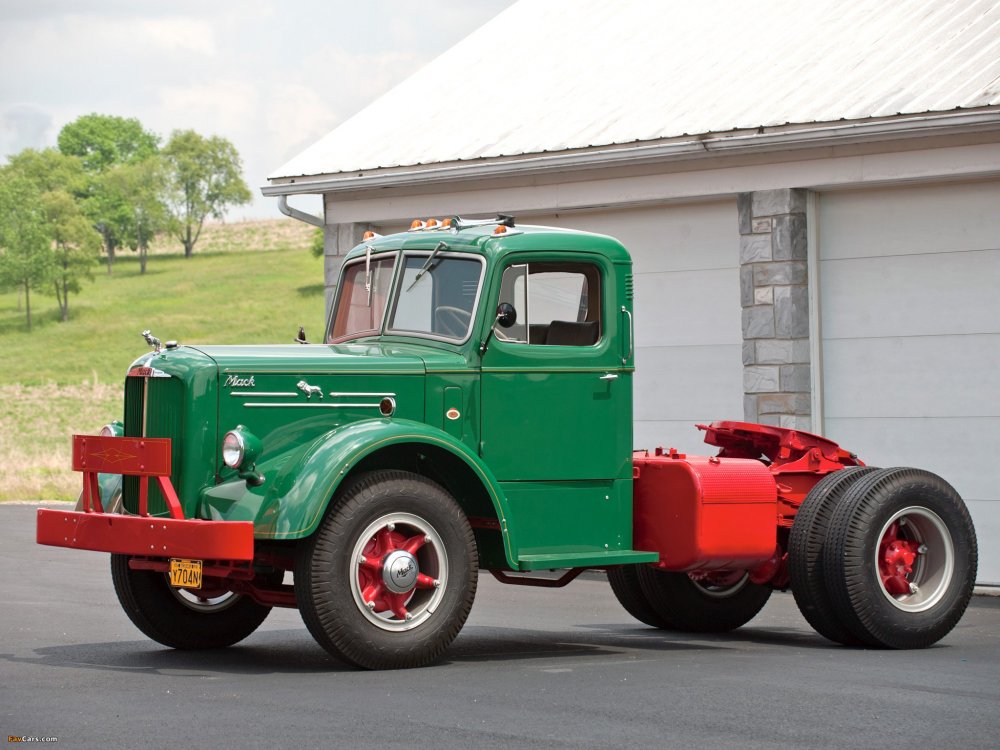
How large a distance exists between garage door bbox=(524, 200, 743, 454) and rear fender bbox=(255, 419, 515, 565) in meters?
5.81

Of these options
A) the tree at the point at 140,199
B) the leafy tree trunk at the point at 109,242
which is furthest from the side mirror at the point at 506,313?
the leafy tree trunk at the point at 109,242

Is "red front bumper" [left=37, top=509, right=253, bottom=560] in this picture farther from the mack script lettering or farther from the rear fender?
the mack script lettering

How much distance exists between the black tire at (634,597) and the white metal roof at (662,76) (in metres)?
4.29

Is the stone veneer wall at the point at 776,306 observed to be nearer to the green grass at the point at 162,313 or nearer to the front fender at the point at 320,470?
the front fender at the point at 320,470

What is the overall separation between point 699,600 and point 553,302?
241 centimetres

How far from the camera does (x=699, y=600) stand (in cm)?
1019

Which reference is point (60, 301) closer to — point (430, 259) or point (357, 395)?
point (430, 259)

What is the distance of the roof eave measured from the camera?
39.0 ft

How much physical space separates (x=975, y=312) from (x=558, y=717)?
22.8ft

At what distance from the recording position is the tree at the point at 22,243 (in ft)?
261

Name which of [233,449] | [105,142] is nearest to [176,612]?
[233,449]

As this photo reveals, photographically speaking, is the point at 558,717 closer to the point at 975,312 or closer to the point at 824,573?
the point at 824,573

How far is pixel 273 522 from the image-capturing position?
7.66 metres

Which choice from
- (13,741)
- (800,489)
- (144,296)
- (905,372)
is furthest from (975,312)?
(144,296)
